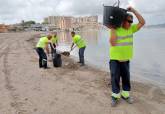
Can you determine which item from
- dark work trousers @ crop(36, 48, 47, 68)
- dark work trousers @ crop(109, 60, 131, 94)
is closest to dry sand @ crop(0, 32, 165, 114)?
dark work trousers @ crop(109, 60, 131, 94)

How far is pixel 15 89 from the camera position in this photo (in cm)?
957

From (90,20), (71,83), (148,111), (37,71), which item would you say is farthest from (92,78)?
(90,20)

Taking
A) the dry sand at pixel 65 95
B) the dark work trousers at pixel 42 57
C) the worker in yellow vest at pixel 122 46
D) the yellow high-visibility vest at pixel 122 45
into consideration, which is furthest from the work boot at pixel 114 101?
the dark work trousers at pixel 42 57

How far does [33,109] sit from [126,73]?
91.4 inches

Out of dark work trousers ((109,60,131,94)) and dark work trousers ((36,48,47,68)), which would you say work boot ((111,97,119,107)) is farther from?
dark work trousers ((36,48,47,68))

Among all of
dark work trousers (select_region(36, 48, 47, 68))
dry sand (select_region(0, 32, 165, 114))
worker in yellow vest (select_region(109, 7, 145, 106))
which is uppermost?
worker in yellow vest (select_region(109, 7, 145, 106))

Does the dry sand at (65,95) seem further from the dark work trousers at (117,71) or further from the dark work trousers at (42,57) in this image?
the dark work trousers at (42,57)

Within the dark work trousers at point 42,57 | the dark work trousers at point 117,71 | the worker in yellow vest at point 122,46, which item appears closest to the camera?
the worker in yellow vest at point 122,46

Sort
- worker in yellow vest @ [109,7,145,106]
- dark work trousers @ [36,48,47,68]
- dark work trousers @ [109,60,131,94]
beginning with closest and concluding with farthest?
1. worker in yellow vest @ [109,7,145,106]
2. dark work trousers @ [109,60,131,94]
3. dark work trousers @ [36,48,47,68]

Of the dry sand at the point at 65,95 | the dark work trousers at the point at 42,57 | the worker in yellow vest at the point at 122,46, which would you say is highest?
the worker in yellow vest at the point at 122,46

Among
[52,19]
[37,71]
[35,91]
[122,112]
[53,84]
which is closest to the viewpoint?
[122,112]

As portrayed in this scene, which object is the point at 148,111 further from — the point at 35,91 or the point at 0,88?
the point at 0,88

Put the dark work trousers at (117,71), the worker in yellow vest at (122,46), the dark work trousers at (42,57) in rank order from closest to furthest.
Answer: the worker in yellow vest at (122,46)
the dark work trousers at (117,71)
the dark work trousers at (42,57)

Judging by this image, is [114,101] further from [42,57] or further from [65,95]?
[42,57]
